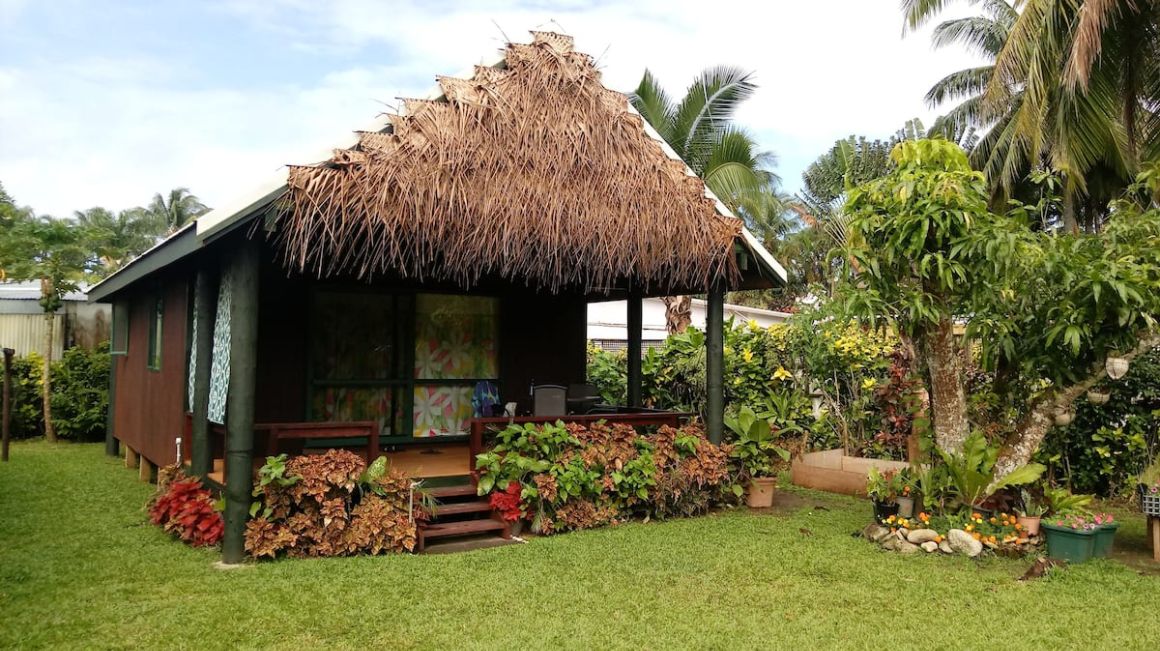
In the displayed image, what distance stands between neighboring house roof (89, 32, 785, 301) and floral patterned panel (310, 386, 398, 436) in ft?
5.11

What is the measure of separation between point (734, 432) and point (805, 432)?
2762mm

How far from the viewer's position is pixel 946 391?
683 cm

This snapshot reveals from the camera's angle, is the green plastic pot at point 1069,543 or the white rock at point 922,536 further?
the white rock at point 922,536

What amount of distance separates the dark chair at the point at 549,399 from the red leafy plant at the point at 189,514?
321 cm

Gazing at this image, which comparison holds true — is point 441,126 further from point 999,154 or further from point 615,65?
point 999,154

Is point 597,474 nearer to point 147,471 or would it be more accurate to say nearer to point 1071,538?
point 1071,538

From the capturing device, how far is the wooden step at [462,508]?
22.6 feet

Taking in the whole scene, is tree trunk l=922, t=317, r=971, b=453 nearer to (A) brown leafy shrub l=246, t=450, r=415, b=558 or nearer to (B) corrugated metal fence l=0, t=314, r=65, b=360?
(A) brown leafy shrub l=246, t=450, r=415, b=558

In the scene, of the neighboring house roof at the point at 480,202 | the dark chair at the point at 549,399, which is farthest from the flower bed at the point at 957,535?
the dark chair at the point at 549,399

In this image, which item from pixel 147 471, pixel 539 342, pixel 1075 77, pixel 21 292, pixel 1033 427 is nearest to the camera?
pixel 1033 427

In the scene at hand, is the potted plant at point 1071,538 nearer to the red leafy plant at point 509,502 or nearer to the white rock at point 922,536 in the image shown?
the white rock at point 922,536

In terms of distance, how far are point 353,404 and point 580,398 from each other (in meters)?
2.65

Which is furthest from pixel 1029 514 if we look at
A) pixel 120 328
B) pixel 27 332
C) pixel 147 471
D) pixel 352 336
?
pixel 27 332

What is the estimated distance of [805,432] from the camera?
10.9 m
